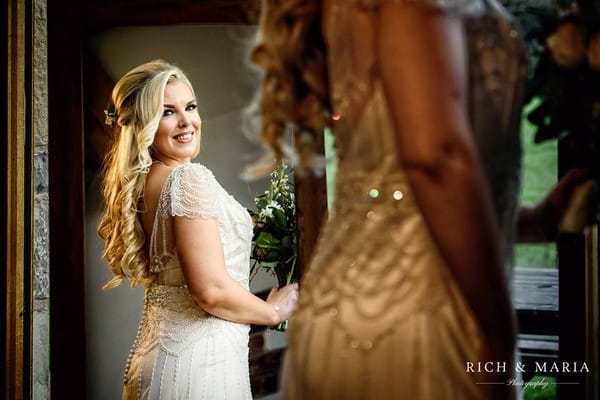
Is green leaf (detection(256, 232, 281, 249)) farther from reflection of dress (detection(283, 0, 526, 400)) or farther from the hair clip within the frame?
reflection of dress (detection(283, 0, 526, 400))

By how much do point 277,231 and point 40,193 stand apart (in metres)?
0.91

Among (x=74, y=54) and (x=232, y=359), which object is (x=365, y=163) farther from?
(x=74, y=54)

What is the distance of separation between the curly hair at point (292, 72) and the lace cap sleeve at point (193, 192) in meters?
0.82

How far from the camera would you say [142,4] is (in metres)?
2.17

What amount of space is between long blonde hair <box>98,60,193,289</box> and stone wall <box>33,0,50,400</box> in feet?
1.28

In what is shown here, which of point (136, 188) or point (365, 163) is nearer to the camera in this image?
point (365, 163)

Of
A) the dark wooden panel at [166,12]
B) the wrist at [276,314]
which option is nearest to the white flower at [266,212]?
the wrist at [276,314]

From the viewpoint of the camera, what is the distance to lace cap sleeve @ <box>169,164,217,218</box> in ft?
6.25

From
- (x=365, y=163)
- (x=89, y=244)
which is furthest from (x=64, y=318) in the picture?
(x=365, y=163)

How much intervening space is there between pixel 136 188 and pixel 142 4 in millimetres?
537

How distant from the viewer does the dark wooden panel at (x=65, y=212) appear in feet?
7.70

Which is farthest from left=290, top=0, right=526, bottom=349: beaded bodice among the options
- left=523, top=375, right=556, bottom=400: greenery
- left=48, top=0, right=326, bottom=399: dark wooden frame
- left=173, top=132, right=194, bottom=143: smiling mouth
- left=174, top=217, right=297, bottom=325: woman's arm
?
left=48, top=0, right=326, bottom=399: dark wooden frame

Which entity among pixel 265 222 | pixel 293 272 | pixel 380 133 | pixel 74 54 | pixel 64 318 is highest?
pixel 74 54

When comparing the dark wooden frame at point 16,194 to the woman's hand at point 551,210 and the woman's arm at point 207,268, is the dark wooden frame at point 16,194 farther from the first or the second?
A: the woman's hand at point 551,210
